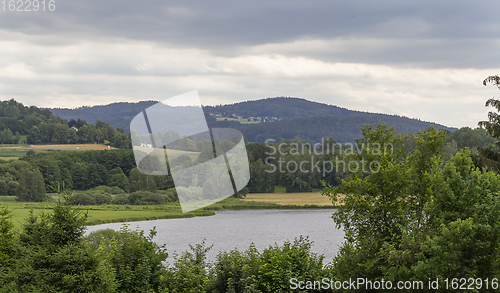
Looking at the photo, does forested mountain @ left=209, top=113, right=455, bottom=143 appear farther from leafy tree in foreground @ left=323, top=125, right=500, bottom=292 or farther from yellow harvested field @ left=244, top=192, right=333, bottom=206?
leafy tree in foreground @ left=323, top=125, right=500, bottom=292

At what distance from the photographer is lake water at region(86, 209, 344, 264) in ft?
132

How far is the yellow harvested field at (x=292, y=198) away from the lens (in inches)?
3595

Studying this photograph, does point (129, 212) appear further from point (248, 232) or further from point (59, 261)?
point (59, 261)

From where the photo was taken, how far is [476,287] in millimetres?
9180

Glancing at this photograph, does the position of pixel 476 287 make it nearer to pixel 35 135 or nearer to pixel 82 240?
pixel 82 240

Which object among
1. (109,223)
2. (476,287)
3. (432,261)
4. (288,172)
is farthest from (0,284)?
(288,172)

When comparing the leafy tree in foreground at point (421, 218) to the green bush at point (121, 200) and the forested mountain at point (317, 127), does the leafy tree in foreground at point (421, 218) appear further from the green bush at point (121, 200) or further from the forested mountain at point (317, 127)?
the forested mountain at point (317, 127)

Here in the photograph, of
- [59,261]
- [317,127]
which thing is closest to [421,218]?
[59,261]

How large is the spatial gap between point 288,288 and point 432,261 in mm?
4402

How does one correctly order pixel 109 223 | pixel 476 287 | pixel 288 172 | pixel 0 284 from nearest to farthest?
pixel 476 287 < pixel 0 284 < pixel 109 223 < pixel 288 172

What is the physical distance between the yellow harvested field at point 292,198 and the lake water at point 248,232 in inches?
733

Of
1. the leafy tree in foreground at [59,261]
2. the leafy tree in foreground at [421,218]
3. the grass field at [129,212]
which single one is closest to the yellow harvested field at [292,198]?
the grass field at [129,212]

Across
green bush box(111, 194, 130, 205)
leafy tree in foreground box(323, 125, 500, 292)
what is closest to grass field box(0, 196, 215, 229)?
green bush box(111, 194, 130, 205)

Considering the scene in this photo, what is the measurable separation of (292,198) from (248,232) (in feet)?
152
